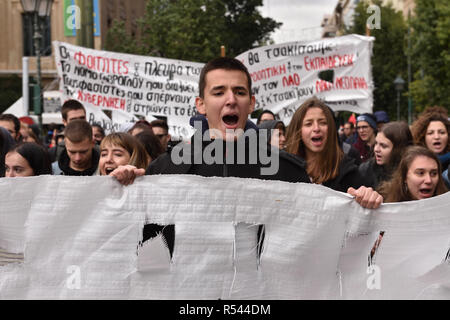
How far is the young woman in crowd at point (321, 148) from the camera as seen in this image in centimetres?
416

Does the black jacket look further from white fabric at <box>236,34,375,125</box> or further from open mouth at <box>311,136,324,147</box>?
white fabric at <box>236,34,375,125</box>

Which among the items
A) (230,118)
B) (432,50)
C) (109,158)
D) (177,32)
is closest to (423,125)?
(109,158)

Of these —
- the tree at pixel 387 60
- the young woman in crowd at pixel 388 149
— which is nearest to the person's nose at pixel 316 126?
the young woman in crowd at pixel 388 149

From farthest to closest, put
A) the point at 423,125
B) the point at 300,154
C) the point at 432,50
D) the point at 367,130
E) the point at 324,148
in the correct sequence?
the point at 432,50, the point at 367,130, the point at 423,125, the point at 300,154, the point at 324,148

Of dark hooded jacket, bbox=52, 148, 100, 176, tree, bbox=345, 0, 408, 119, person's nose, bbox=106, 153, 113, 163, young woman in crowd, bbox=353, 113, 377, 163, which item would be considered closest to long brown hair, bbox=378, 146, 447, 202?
person's nose, bbox=106, 153, 113, 163

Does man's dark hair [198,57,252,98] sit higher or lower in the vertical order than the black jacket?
higher

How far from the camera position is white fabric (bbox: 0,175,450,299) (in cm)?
255

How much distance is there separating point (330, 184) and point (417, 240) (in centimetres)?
153

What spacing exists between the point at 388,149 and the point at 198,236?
2.95 meters

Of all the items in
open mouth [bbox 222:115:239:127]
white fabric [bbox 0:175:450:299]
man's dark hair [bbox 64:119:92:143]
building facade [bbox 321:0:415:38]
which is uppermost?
building facade [bbox 321:0:415:38]

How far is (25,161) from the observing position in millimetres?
4078

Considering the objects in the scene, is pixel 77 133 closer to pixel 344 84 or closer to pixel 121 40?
pixel 344 84

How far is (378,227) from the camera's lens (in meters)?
2.59

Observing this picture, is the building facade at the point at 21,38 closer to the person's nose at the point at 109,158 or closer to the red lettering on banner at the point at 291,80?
the red lettering on banner at the point at 291,80
